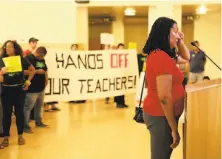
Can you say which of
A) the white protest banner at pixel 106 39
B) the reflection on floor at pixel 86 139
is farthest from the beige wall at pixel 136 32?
the reflection on floor at pixel 86 139

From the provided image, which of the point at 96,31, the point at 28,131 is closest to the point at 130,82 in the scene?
the point at 28,131

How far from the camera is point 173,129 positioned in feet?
7.51

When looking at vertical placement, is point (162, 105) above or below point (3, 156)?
above

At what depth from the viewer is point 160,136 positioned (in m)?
2.36

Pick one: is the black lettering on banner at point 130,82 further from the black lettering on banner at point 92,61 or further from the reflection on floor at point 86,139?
the black lettering on banner at point 92,61

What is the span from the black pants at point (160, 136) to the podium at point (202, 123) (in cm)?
11

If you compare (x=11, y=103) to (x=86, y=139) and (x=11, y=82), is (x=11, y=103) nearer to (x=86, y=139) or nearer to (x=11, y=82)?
(x=11, y=82)

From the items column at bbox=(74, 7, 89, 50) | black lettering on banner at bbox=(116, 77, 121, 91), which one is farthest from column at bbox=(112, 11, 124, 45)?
black lettering on banner at bbox=(116, 77, 121, 91)

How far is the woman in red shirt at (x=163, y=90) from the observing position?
2254 mm

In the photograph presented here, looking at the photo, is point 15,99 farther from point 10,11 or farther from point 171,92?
point 10,11

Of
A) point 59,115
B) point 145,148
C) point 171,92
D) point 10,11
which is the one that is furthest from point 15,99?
A: point 10,11

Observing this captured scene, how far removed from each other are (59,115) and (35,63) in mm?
1832

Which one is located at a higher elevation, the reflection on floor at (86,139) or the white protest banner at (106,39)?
the white protest banner at (106,39)

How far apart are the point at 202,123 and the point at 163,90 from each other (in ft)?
1.20
